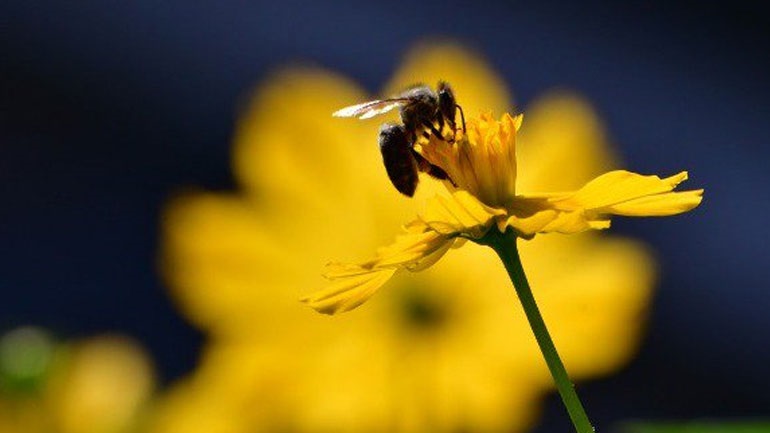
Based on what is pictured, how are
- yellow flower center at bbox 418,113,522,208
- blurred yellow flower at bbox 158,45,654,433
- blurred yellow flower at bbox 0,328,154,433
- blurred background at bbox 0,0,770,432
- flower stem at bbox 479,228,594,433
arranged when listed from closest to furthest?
1. flower stem at bbox 479,228,594,433
2. yellow flower center at bbox 418,113,522,208
3. blurred yellow flower at bbox 0,328,154,433
4. blurred yellow flower at bbox 158,45,654,433
5. blurred background at bbox 0,0,770,432

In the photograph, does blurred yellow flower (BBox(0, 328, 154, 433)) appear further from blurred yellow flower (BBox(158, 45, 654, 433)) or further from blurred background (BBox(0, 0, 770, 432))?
blurred background (BBox(0, 0, 770, 432))

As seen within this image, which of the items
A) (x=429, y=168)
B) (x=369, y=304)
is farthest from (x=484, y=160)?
(x=369, y=304)

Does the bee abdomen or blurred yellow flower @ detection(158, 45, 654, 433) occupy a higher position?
the bee abdomen

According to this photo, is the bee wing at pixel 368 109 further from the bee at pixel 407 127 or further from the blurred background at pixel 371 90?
the blurred background at pixel 371 90

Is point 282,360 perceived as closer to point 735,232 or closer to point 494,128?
point 494,128

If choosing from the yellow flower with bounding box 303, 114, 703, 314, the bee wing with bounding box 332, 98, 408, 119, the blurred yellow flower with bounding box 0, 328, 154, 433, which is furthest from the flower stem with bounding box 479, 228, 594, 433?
the blurred yellow flower with bounding box 0, 328, 154, 433

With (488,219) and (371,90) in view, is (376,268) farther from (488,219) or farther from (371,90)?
(371,90)

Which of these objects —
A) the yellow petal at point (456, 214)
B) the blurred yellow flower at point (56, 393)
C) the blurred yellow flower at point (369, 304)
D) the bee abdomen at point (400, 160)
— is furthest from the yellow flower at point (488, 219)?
the blurred yellow flower at point (369, 304)

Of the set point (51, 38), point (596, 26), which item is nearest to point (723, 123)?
point (596, 26)
